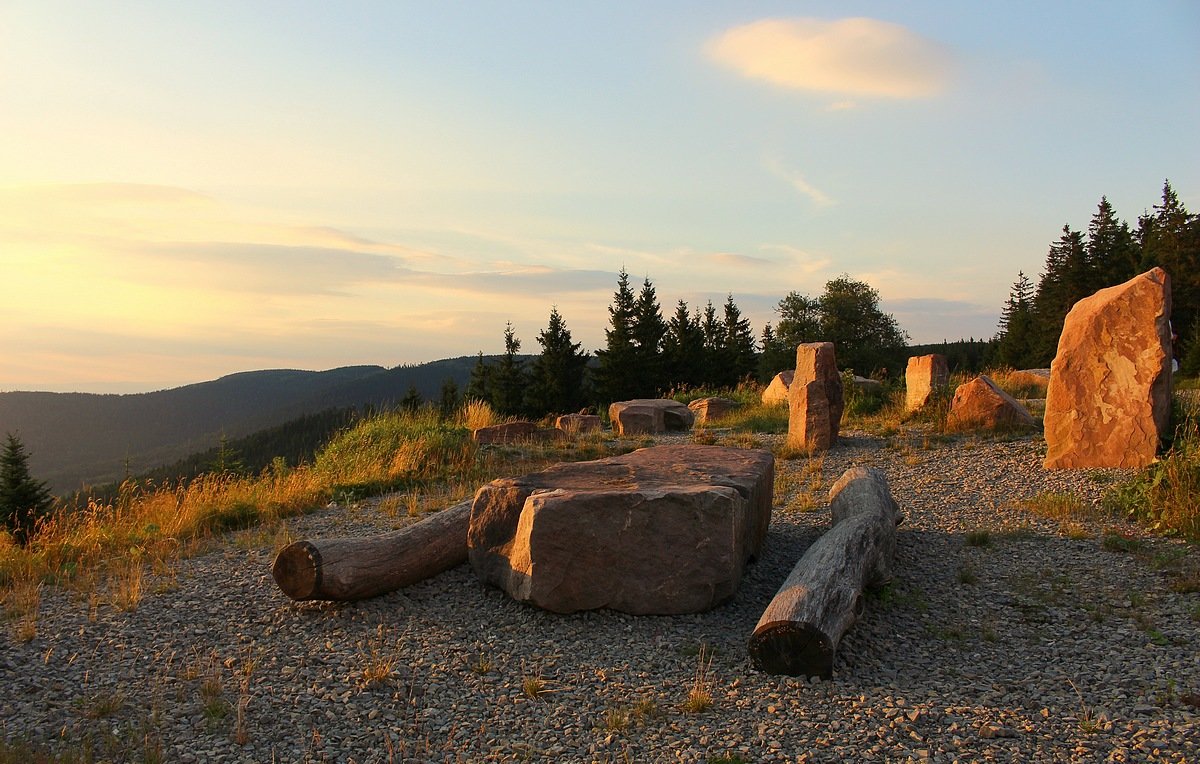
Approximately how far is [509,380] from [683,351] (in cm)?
1013

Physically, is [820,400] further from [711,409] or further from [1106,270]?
[1106,270]

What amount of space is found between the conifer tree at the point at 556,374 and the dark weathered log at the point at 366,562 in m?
35.9

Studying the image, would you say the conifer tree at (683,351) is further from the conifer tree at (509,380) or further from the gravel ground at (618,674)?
the gravel ground at (618,674)

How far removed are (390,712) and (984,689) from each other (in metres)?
3.70

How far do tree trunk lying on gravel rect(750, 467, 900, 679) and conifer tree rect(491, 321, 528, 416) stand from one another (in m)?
37.8

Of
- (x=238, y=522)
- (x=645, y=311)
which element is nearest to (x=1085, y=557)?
(x=238, y=522)

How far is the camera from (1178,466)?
812 centimetres

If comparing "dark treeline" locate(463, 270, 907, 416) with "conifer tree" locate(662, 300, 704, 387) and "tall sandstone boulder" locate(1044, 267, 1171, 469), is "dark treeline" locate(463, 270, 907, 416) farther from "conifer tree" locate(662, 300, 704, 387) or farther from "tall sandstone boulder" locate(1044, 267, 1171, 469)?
"tall sandstone boulder" locate(1044, 267, 1171, 469)

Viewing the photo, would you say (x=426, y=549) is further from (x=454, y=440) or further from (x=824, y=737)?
(x=454, y=440)

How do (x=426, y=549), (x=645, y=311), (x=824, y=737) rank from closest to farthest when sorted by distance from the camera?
(x=824, y=737) < (x=426, y=549) < (x=645, y=311)

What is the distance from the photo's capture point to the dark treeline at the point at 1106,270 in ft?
120

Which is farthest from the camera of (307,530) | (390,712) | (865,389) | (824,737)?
(865,389)

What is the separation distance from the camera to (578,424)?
59.5ft

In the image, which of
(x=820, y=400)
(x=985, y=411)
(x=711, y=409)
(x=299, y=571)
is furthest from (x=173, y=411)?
(x=299, y=571)
